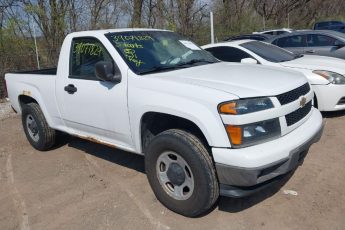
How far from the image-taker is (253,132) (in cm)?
337

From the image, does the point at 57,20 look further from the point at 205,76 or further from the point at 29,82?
the point at 205,76

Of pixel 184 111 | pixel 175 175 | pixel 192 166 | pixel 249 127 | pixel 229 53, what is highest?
pixel 229 53

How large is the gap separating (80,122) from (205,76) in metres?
1.82

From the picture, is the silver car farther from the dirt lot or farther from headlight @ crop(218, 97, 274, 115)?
headlight @ crop(218, 97, 274, 115)

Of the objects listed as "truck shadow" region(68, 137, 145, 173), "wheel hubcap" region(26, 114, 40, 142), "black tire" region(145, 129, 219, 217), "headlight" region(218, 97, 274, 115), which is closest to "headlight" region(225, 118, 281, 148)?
"headlight" region(218, 97, 274, 115)

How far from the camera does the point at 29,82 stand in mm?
5832

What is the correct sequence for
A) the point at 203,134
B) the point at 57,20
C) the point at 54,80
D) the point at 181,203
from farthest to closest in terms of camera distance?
1. the point at 57,20
2. the point at 54,80
3. the point at 181,203
4. the point at 203,134

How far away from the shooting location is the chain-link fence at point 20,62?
36.1 ft

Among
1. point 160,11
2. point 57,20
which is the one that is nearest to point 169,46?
point 57,20

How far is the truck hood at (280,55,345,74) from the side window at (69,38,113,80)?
3.81 meters

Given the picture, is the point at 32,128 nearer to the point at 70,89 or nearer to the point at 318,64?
the point at 70,89

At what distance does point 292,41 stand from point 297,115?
718 centimetres

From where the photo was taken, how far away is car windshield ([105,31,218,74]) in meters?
4.33

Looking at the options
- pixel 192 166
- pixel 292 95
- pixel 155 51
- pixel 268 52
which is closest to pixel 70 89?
pixel 155 51
